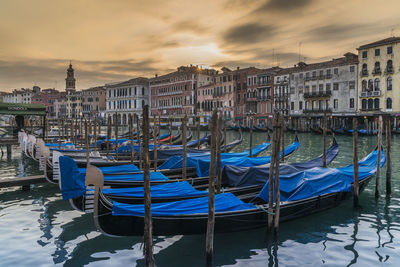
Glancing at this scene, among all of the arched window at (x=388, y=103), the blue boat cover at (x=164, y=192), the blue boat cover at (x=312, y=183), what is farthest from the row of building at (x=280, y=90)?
the blue boat cover at (x=164, y=192)

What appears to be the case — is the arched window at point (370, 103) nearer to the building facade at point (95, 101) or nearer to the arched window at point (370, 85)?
the arched window at point (370, 85)

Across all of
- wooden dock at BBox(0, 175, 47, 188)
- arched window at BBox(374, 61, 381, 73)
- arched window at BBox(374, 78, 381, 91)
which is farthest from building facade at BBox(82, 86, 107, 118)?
wooden dock at BBox(0, 175, 47, 188)

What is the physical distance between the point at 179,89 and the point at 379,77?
2372 centimetres

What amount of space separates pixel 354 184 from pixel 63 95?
65.2 meters

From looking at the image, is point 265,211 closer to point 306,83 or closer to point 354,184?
point 354,184

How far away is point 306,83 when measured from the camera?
31016 mm

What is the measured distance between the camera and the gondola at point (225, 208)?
387 centimetres

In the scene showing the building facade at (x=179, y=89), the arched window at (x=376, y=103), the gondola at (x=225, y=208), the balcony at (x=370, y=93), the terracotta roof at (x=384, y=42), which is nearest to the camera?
the gondola at (x=225, y=208)

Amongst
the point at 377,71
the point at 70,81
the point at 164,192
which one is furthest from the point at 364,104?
the point at 70,81

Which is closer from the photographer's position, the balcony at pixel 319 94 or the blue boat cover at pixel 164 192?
the blue boat cover at pixel 164 192

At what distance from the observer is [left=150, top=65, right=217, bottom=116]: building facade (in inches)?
1609

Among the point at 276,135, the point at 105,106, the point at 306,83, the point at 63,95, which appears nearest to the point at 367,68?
the point at 306,83

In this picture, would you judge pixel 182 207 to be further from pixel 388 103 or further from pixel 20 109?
pixel 388 103

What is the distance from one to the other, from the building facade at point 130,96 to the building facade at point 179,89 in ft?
4.29
